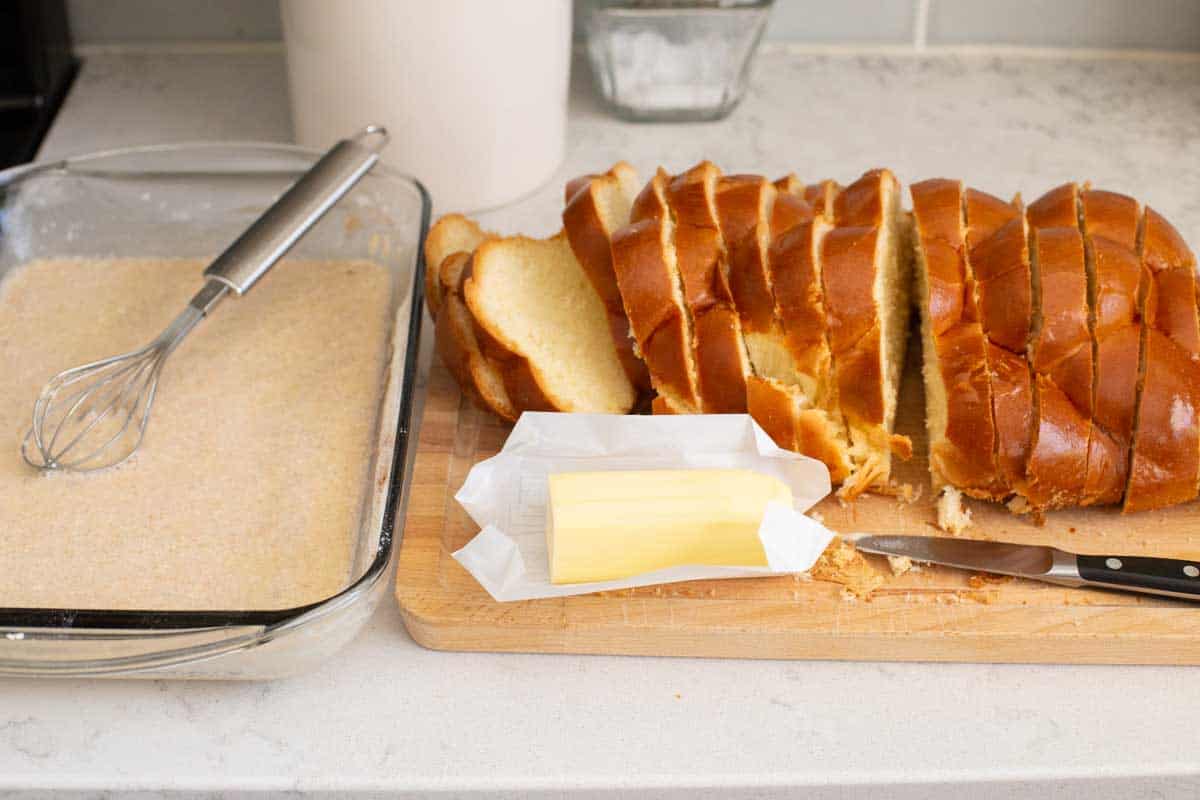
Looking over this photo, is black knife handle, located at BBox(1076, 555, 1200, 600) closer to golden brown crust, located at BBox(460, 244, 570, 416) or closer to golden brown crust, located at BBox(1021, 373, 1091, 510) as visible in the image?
golden brown crust, located at BBox(1021, 373, 1091, 510)

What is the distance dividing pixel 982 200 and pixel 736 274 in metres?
0.31

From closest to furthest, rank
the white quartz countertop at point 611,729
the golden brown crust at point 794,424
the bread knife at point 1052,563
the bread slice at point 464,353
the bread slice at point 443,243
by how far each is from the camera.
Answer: the white quartz countertop at point 611,729 < the bread knife at point 1052,563 < the golden brown crust at point 794,424 < the bread slice at point 464,353 < the bread slice at point 443,243

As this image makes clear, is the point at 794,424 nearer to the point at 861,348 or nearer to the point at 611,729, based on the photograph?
the point at 861,348

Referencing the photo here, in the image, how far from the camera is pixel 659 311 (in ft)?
4.21

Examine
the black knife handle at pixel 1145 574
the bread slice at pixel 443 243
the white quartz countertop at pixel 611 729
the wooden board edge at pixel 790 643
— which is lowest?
the white quartz countertop at pixel 611 729

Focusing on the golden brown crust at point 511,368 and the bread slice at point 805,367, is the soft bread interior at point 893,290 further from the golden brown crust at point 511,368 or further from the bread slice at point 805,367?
the golden brown crust at point 511,368

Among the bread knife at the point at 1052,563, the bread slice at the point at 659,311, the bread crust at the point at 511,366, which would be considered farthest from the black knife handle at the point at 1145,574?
the bread crust at the point at 511,366

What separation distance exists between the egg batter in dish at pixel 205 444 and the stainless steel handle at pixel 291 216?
114mm

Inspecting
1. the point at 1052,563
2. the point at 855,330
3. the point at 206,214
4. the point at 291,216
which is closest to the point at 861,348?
the point at 855,330

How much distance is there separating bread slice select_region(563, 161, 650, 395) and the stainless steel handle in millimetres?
283

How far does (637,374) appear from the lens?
4.43ft

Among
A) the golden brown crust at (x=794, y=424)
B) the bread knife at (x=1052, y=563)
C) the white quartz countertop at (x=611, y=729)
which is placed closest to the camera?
the white quartz countertop at (x=611, y=729)

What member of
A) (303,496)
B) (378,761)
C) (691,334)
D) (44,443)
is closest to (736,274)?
(691,334)

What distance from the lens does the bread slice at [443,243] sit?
146 centimetres
